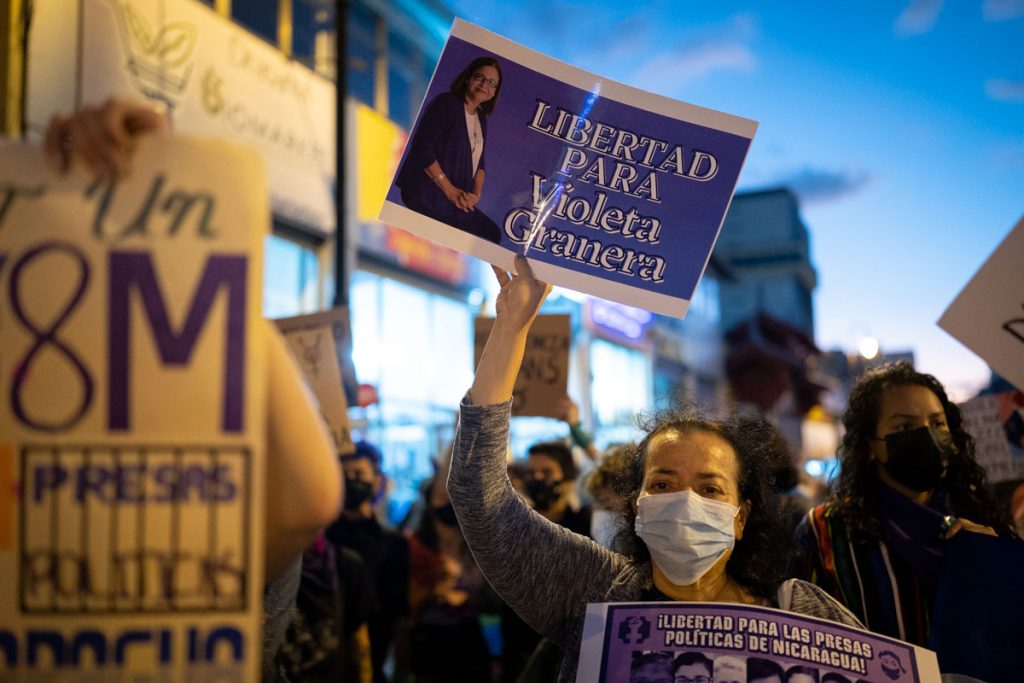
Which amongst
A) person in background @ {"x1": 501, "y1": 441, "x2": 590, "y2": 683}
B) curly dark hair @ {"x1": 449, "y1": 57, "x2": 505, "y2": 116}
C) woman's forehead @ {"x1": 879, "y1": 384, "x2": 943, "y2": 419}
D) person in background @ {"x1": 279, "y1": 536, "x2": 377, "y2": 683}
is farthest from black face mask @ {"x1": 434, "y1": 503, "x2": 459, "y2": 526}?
curly dark hair @ {"x1": 449, "y1": 57, "x2": 505, "y2": 116}

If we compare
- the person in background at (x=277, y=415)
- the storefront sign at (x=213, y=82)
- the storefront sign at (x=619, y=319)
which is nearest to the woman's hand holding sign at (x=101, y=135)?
the person in background at (x=277, y=415)

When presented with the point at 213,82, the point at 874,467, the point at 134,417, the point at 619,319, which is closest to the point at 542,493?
the point at 874,467

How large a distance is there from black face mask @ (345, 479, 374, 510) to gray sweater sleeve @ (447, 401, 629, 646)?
3119mm

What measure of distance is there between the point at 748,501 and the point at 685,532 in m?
0.34

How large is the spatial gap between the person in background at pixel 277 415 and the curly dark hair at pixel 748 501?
1206 millimetres

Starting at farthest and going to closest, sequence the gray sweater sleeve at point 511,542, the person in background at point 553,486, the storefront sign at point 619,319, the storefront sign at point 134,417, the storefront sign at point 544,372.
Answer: the storefront sign at point 619,319, the storefront sign at point 544,372, the person in background at point 553,486, the gray sweater sleeve at point 511,542, the storefront sign at point 134,417

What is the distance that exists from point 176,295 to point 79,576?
1.40 feet

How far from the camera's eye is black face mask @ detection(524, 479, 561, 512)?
519 centimetres

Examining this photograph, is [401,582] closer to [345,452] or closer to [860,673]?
[345,452]

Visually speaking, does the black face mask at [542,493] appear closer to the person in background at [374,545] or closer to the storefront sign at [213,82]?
the person in background at [374,545]

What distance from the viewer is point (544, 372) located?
→ 5465 mm

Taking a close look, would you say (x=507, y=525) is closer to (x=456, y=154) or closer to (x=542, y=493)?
(x=456, y=154)

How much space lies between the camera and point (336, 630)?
4.36 meters

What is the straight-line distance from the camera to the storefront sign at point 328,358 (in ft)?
15.5
